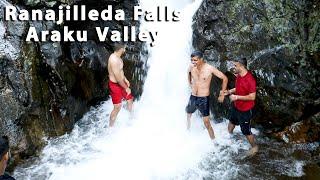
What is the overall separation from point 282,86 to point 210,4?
2302 mm

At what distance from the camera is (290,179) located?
6.68m

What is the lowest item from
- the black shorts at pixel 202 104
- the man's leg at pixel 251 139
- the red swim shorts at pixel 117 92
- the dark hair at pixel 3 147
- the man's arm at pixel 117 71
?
the man's leg at pixel 251 139

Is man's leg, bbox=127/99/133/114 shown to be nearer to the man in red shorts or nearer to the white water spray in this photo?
the white water spray

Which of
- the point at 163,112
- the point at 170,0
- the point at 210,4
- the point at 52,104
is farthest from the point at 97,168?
the point at 170,0

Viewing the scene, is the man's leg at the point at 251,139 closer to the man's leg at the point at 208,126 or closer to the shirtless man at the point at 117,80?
the man's leg at the point at 208,126

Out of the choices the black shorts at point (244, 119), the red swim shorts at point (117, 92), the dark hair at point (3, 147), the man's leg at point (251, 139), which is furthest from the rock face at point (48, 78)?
the dark hair at point (3, 147)

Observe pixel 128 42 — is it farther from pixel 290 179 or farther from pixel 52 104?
pixel 290 179

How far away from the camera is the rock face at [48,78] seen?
723 cm

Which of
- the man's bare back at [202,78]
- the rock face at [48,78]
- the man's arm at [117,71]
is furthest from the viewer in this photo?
the man's arm at [117,71]

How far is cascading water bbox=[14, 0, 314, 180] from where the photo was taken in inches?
271

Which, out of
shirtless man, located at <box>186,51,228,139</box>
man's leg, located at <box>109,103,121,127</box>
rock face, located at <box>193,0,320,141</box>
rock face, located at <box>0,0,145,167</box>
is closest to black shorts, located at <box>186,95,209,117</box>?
shirtless man, located at <box>186,51,228,139</box>

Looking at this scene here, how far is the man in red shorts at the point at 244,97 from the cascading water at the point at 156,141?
55 cm

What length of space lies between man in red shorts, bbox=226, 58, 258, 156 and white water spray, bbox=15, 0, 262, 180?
57 centimetres

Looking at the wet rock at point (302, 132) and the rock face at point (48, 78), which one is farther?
the wet rock at point (302, 132)
